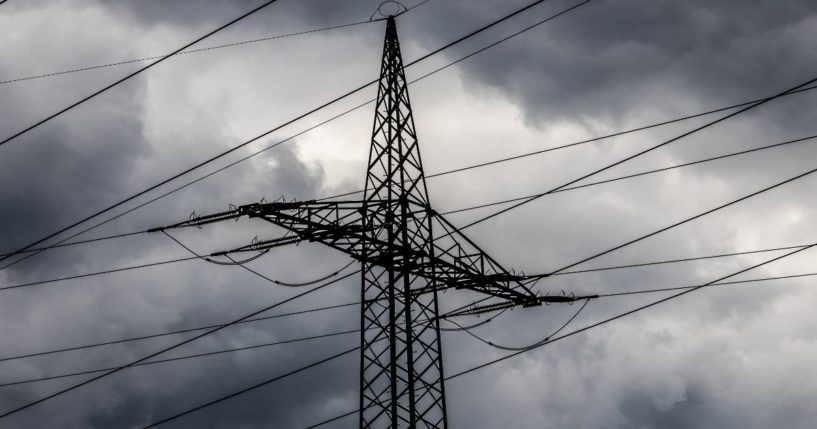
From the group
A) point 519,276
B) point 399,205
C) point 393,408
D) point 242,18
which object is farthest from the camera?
point 519,276

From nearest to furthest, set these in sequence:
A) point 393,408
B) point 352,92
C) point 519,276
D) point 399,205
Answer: point 352,92 → point 393,408 → point 399,205 → point 519,276

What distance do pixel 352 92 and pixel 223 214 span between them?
178 inches

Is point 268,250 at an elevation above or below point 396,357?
above

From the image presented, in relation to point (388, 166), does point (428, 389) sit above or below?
below

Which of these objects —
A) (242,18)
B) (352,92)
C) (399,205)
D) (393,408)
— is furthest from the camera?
(399,205)

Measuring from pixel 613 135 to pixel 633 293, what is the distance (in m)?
4.05

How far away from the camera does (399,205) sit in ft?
69.0

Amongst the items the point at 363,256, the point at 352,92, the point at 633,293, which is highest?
the point at 352,92

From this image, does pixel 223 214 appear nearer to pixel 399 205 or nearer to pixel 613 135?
pixel 399 205

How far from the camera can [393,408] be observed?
64.6 feet

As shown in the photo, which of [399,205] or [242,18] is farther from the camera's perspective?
[399,205]

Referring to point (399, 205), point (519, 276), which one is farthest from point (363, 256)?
point (519, 276)

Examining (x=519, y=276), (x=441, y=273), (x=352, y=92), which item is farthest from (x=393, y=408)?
(x=352, y=92)

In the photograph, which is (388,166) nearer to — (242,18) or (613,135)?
(613,135)
